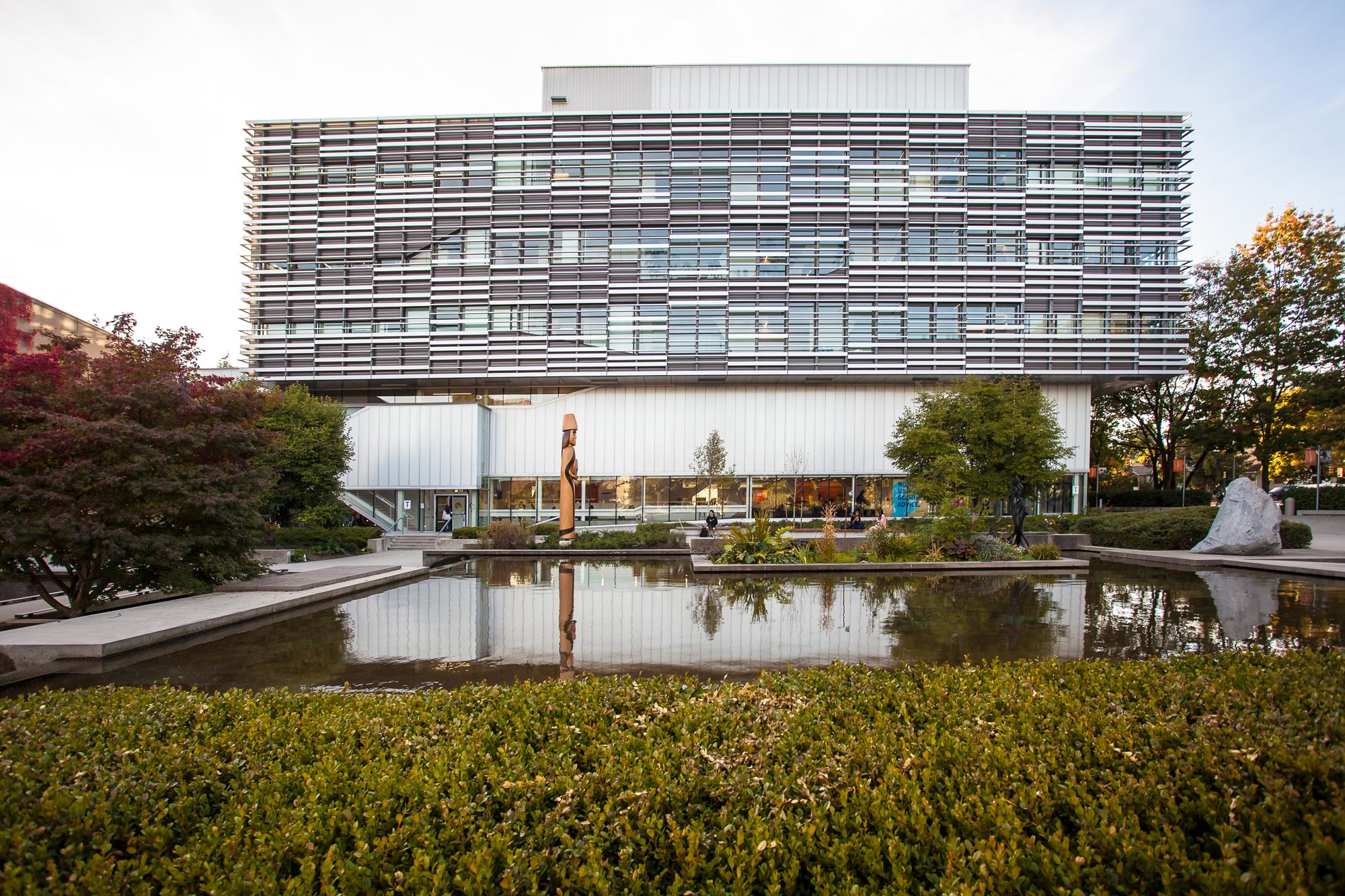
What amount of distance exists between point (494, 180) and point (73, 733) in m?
37.6

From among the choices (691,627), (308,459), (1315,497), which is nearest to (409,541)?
(308,459)

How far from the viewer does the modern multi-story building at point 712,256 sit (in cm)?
3559

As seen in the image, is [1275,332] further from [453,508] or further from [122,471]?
[122,471]

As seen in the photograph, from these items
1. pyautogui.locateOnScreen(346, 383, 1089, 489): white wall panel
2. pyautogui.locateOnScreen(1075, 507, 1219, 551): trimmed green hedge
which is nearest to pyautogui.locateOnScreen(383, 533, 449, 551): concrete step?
pyautogui.locateOnScreen(346, 383, 1089, 489): white wall panel

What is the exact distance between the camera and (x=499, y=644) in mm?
9523

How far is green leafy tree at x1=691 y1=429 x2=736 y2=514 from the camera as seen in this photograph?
33531 mm

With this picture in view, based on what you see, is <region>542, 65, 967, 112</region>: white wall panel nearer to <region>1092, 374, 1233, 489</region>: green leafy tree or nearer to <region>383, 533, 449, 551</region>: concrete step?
<region>1092, 374, 1233, 489</region>: green leafy tree

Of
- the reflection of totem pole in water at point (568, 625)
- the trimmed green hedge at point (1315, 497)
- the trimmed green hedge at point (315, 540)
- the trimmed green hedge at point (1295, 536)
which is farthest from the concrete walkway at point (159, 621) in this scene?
the trimmed green hedge at point (1315, 497)

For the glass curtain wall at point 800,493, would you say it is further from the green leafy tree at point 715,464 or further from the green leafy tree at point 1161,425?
the green leafy tree at point 1161,425

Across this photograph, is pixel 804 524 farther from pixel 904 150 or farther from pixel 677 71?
pixel 677 71

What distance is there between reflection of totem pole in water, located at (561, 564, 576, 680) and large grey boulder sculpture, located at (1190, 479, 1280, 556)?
20.9m

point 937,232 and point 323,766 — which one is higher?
point 937,232

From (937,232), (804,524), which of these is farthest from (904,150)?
(804,524)

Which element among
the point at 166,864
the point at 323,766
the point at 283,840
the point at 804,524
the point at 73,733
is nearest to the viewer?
the point at 166,864
